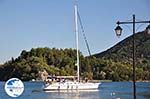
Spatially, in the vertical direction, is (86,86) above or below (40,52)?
below

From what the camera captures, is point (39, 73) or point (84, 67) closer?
point (84, 67)

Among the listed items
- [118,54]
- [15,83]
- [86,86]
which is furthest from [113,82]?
[15,83]

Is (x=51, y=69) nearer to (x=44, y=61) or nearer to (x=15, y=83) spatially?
(x=44, y=61)

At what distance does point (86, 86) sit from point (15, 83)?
74.8 metres

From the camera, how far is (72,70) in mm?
135750

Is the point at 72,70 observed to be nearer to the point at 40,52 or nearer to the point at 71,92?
the point at 40,52

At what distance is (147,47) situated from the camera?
16375 cm

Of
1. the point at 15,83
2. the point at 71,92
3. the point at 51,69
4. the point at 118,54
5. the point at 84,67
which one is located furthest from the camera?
the point at 118,54

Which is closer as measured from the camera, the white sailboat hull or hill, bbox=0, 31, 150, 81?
the white sailboat hull

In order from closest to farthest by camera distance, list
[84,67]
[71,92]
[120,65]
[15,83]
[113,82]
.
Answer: [15,83] < [71,92] < [84,67] < [120,65] < [113,82]

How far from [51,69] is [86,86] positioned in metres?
60.1

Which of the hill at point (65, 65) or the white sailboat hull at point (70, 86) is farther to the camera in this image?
the hill at point (65, 65)

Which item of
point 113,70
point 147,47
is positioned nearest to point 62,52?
point 113,70

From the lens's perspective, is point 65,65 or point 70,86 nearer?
point 70,86
